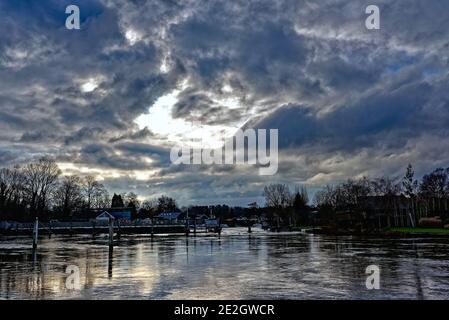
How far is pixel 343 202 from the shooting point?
86125 mm

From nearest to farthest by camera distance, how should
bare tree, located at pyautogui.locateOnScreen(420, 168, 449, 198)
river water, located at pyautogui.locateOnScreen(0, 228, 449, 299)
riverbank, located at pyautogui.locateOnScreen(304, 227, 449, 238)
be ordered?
river water, located at pyautogui.locateOnScreen(0, 228, 449, 299), riverbank, located at pyautogui.locateOnScreen(304, 227, 449, 238), bare tree, located at pyautogui.locateOnScreen(420, 168, 449, 198)

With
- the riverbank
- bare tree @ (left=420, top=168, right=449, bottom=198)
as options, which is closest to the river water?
the riverbank

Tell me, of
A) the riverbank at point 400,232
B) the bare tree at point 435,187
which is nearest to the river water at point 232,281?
the riverbank at point 400,232

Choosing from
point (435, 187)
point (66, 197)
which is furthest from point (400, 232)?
point (66, 197)

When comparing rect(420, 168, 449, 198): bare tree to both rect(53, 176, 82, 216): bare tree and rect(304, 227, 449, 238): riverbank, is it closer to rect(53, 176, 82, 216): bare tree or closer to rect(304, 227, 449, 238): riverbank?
rect(304, 227, 449, 238): riverbank

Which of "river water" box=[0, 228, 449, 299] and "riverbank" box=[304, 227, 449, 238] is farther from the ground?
"river water" box=[0, 228, 449, 299]

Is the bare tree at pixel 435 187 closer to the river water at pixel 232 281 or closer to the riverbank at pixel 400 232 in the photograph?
the riverbank at pixel 400 232

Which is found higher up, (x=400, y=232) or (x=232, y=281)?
(x=232, y=281)

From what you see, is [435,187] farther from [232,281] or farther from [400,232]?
[232,281]

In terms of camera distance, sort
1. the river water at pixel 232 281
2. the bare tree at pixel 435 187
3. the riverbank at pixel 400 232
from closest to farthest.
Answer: the river water at pixel 232 281
the riverbank at pixel 400 232
the bare tree at pixel 435 187
